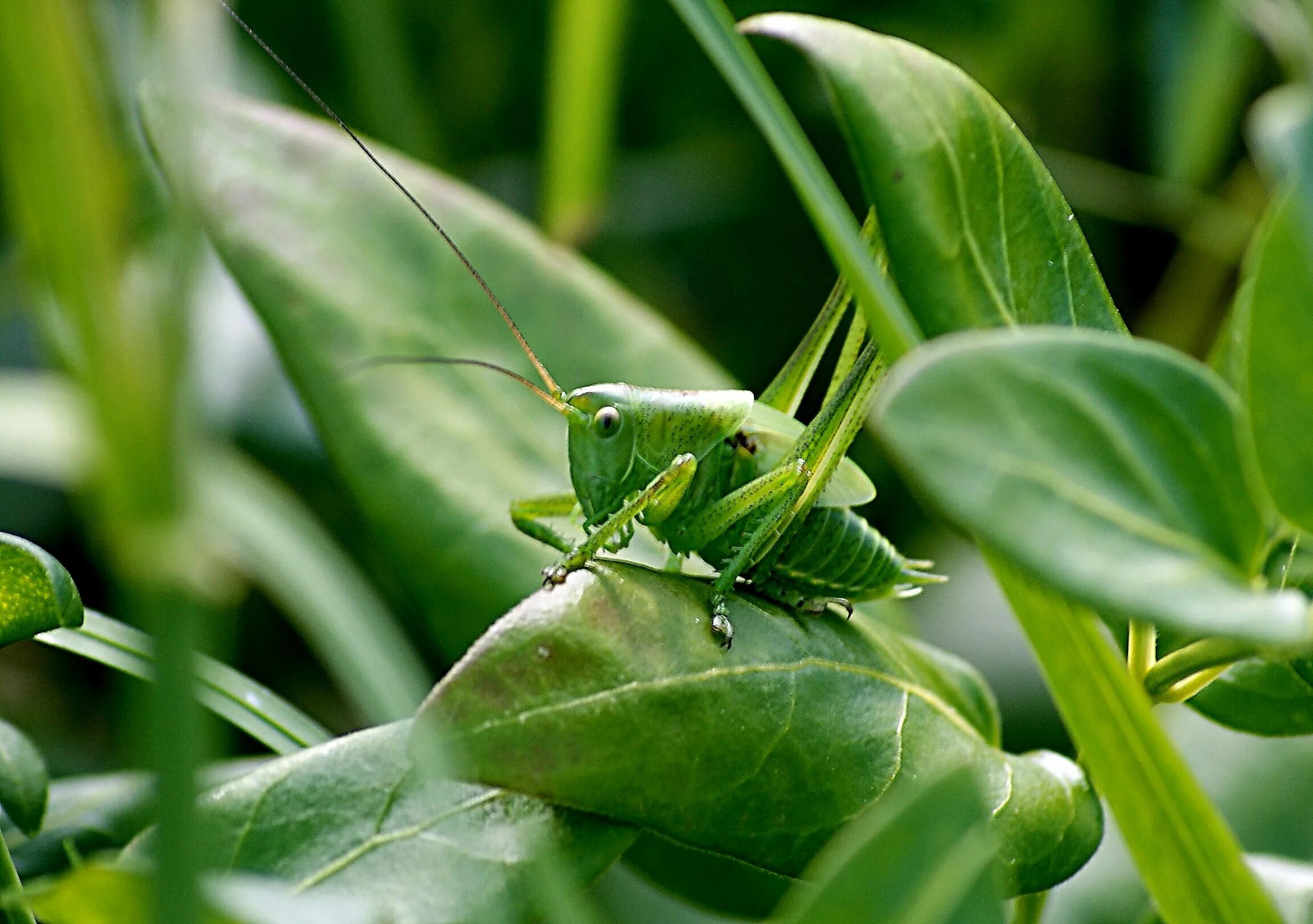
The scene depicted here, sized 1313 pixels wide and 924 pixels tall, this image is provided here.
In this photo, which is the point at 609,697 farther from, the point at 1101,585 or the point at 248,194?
the point at 248,194

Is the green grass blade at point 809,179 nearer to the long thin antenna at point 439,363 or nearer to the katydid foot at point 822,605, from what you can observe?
the katydid foot at point 822,605

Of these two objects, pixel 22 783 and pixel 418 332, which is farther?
pixel 418 332

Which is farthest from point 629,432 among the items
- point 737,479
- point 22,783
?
point 22,783

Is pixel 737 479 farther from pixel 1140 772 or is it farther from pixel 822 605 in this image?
pixel 1140 772

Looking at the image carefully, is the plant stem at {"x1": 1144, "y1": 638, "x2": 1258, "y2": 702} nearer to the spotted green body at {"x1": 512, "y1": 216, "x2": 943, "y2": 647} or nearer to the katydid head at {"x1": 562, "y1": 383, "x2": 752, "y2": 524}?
the spotted green body at {"x1": 512, "y1": 216, "x2": 943, "y2": 647}

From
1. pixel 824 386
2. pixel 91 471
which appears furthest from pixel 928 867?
pixel 824 386
